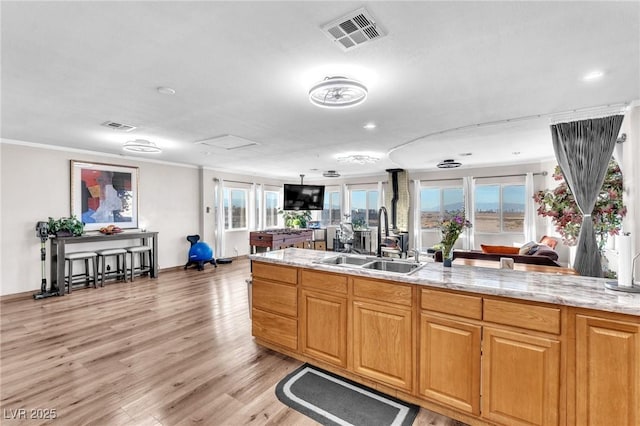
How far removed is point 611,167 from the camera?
12.3 feet

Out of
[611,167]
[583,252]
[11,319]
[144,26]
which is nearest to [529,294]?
[583,252]

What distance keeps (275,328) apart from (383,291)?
126 centimetres

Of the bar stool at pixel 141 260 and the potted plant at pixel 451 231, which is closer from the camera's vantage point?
the potted plant at pixel 451 231

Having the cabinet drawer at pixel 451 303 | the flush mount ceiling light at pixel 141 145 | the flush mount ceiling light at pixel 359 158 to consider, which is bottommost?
the cabinet drawer at pixel 451 303

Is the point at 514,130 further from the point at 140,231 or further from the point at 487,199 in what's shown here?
the point at 140,231

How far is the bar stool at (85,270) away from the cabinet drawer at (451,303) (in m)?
5.81

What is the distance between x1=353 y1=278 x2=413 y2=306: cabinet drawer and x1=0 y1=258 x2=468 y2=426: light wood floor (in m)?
0.81

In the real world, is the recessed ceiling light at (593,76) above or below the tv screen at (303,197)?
above

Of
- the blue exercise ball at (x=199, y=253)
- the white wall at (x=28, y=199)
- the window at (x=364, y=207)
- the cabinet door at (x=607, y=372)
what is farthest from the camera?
the window at (x=364, y=207)

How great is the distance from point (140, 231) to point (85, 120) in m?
3.17

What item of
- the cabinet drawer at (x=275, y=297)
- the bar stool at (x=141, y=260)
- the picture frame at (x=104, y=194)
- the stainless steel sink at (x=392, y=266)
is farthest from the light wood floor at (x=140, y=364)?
the picture frame at (x=104, y=194)

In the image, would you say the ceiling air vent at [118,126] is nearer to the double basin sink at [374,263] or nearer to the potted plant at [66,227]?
the potted plant at [66,227]

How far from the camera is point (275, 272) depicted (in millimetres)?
2832

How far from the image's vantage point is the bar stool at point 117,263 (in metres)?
5.38
